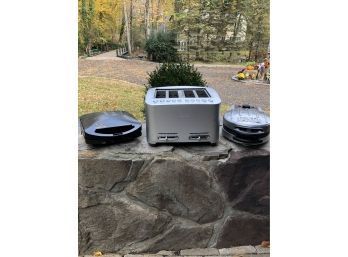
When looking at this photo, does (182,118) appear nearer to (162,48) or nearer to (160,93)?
(160,93)

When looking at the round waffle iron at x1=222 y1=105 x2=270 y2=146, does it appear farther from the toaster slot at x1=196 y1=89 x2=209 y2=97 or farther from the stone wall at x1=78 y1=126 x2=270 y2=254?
the toaster slot at x1=196 y1=89 x2=209 y2=97

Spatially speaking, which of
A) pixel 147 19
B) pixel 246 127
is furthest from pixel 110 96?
pixel 246 127

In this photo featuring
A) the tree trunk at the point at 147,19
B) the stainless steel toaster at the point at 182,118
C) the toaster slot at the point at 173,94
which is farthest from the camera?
the tree trunk at the point at 147,19

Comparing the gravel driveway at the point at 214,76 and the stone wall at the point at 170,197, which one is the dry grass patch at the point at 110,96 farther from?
the stone wall at the point at 170,197

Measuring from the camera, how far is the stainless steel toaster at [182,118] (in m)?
1.97

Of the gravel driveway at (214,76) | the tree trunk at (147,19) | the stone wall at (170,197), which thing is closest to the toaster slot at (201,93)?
the gravel driveway at (214,76)

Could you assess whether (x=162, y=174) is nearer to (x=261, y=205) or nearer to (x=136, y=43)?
(x=261, y=205)

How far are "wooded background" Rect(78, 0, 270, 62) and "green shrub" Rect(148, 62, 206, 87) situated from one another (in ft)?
0.21

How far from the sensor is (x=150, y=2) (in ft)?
7.20

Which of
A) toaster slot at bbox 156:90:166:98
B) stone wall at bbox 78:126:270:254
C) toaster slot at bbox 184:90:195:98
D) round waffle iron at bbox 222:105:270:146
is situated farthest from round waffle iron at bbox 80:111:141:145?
round waffle iron at bbox 222:105:270:146

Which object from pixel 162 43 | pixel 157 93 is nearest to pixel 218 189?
pixel 157 93

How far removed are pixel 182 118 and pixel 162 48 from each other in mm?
462

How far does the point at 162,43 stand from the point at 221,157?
27.0 inches

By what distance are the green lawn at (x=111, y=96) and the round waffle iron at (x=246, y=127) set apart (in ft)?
0.49
